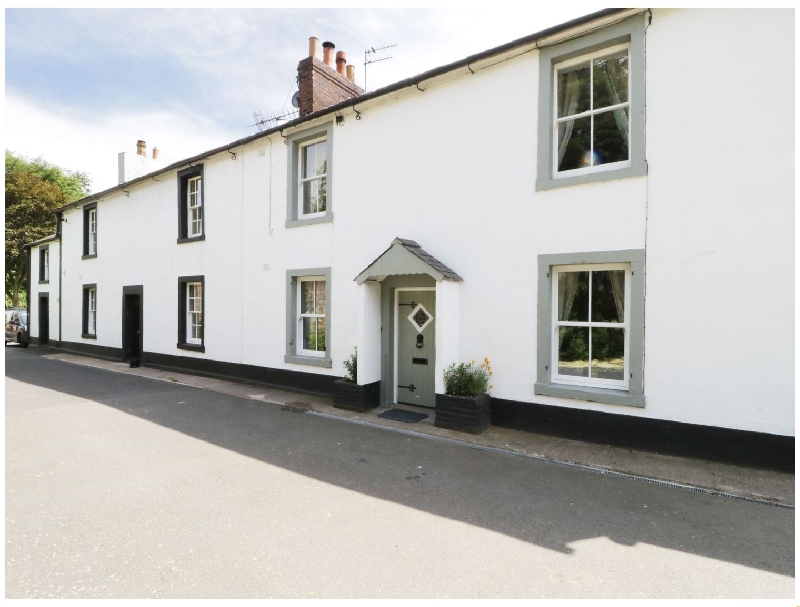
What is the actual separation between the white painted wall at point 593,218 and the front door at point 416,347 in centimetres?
79

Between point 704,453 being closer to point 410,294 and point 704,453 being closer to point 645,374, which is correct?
point 645,374

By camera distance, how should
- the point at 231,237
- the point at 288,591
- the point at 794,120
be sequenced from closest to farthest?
1. the point at 288,591
2. the point at 794,120
3. the point at 231,237

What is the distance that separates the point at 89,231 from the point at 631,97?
750 inches

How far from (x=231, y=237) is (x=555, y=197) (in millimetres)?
8364

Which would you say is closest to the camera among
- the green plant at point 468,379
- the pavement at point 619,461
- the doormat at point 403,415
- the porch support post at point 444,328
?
the pavement at point 619,461

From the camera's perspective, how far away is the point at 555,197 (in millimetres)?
6852

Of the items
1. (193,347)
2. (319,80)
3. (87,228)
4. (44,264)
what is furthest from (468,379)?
(44,264)

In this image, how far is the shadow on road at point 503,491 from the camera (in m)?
4.04

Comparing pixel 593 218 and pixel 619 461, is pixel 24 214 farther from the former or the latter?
pixel 619 461

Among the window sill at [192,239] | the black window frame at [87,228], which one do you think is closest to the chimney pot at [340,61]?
the window sill at [192,239]

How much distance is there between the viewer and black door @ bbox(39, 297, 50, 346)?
20.5 meters

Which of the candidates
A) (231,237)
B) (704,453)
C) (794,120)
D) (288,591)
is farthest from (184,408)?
(794,120)

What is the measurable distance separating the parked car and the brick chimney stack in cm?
2018

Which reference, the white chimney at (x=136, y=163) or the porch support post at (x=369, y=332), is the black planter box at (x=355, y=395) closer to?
the porch support post at (x=369, y=332)
